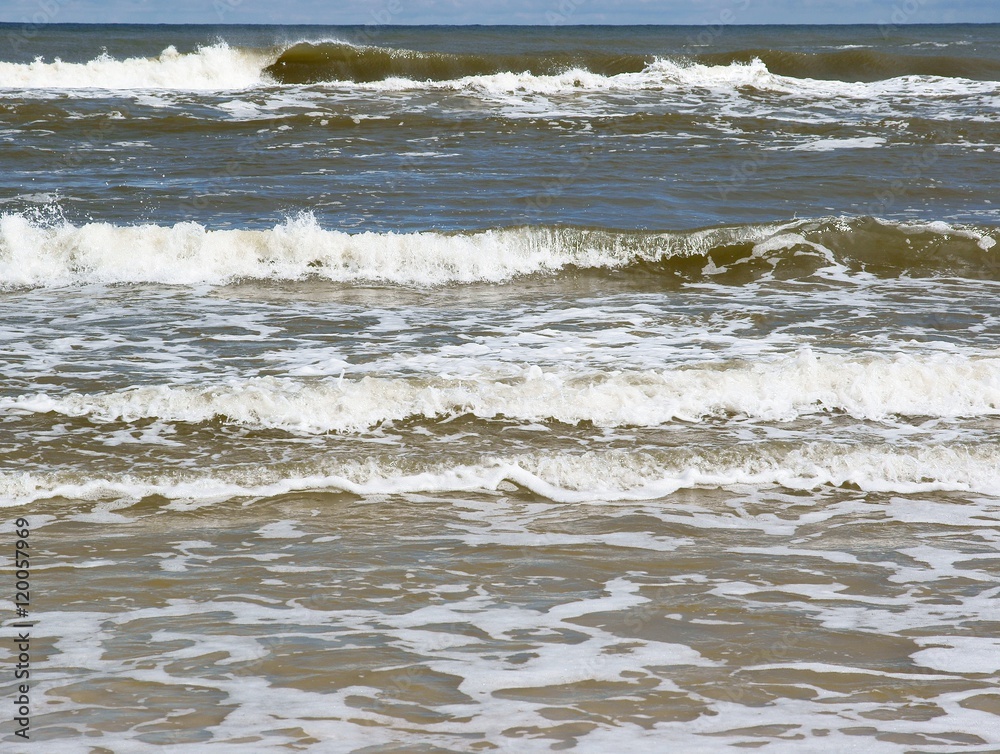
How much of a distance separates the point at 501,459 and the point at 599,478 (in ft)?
1.74

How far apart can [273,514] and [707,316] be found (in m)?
4.56

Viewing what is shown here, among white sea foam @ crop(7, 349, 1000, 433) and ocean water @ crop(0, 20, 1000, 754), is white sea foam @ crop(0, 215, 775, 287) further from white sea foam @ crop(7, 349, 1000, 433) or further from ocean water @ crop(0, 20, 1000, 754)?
white sea foam @ crop(7, 349, 1000, 433)

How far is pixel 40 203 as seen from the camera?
36.2ft

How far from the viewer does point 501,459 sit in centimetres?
504

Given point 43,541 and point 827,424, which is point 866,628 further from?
point 43,541

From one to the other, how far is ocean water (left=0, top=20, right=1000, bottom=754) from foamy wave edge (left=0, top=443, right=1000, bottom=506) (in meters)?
0.02

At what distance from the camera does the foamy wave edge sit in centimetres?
463

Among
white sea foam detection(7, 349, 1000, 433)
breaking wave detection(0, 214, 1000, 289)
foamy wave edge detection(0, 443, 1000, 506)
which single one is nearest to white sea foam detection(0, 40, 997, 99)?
breaking wave detection(0, 214, 1000, 289)

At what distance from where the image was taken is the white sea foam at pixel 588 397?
561 cm

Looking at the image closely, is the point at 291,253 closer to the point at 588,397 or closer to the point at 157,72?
the point at 588,397

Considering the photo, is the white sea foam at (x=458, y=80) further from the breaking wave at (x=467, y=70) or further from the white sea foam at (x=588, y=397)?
the white sea foam at (x=588, y=397)

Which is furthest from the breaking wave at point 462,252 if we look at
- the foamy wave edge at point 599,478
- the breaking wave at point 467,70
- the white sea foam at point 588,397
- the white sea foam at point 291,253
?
the breaking wave at point 467,70

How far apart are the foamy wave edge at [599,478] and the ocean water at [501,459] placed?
23 millimetres

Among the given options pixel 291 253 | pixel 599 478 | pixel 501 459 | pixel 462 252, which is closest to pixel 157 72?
pixel 291 253
